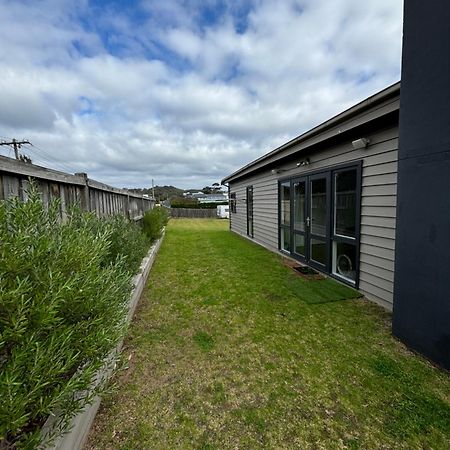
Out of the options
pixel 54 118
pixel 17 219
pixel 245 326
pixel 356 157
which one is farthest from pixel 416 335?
pixel 54 118

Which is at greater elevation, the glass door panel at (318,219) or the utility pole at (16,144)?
the utility pole at (16,144)

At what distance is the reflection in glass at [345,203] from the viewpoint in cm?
394

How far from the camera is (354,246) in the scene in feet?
13.0

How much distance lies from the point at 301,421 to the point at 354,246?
3.00m

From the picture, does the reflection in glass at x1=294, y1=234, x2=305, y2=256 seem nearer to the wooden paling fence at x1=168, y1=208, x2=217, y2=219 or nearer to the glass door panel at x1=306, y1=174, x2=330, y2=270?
the glass door panel at x1=306, y1=174, x2=330, y2=270

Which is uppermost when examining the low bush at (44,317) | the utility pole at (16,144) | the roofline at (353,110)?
the utility pole at (16,144)

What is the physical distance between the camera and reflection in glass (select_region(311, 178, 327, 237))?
466 cm

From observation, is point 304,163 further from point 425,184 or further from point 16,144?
point 16,144

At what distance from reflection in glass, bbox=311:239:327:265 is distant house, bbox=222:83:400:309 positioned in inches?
0.8

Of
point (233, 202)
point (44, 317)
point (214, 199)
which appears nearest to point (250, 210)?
point (233, 202)

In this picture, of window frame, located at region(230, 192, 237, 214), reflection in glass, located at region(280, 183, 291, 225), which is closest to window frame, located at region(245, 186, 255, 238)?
window frame, located at region(230, 192, 237, 214)

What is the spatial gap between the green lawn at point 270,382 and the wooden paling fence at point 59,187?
1565 millimetres

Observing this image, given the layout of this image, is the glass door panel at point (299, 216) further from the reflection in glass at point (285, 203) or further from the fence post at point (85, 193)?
the fence post at point (85, 193)

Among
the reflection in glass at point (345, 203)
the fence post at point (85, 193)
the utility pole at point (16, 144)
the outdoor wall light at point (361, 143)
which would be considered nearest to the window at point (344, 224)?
the reflection in glass at point (345, 203)
